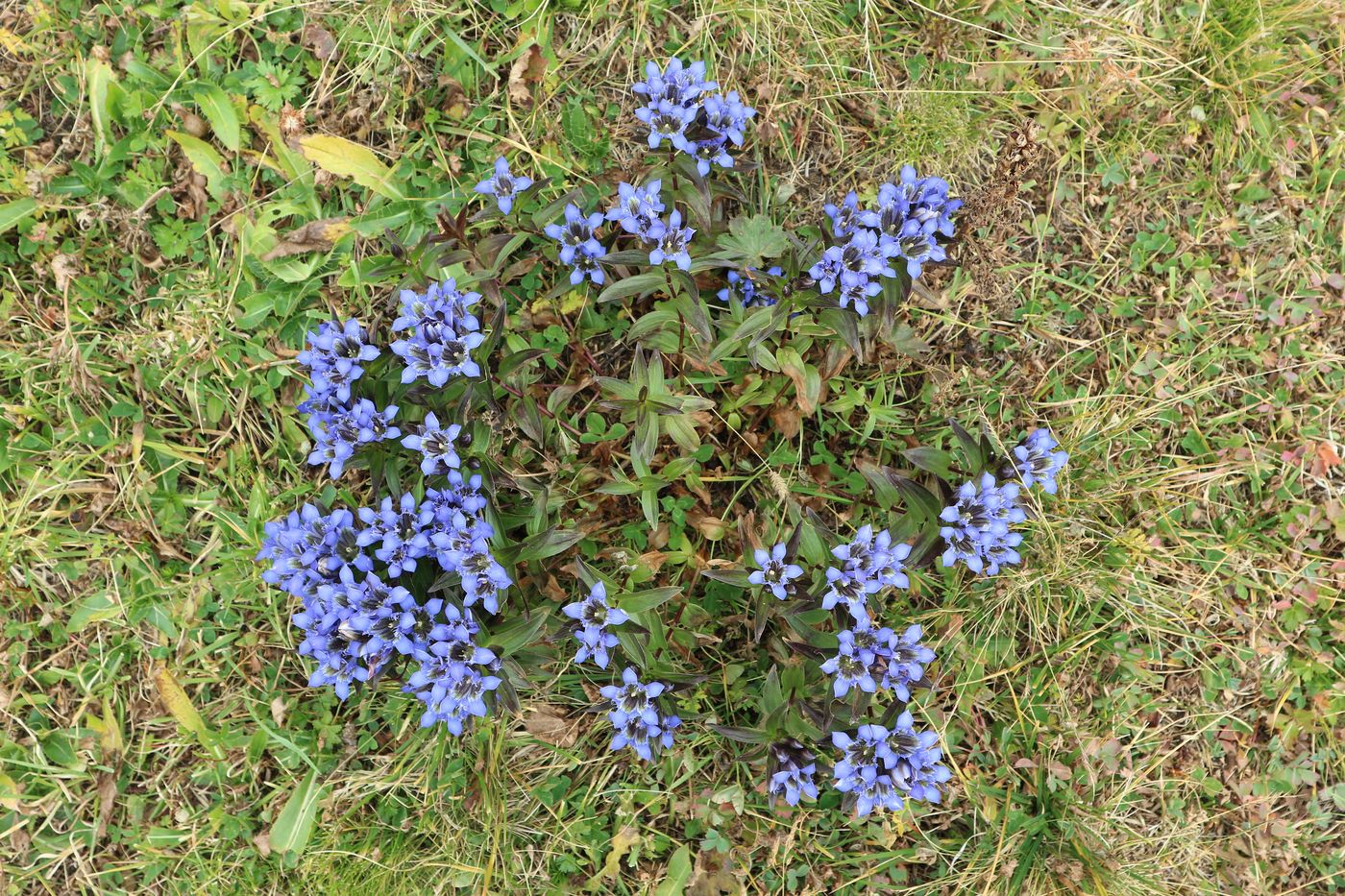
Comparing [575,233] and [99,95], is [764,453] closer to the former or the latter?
[575,233]

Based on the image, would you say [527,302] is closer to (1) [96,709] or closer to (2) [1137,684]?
(1) [96,709]

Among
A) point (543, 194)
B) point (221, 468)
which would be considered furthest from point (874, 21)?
point (221, 468)

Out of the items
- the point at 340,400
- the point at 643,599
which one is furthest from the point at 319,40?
the point at 643,599

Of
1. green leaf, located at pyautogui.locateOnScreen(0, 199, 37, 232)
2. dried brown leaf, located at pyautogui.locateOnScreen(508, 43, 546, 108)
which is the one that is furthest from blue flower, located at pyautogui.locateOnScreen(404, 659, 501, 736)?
green leaf, located at pyautogui.locateOnScreen(0, 199, 37, 232)

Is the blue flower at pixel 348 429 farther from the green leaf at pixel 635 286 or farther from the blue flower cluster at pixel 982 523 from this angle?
the blue flower cluster at pixel 982 523

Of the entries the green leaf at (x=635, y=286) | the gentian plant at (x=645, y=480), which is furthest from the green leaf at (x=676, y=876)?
the green leaf at (x=635, y=286)

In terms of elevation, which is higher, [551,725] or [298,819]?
[551,725]
